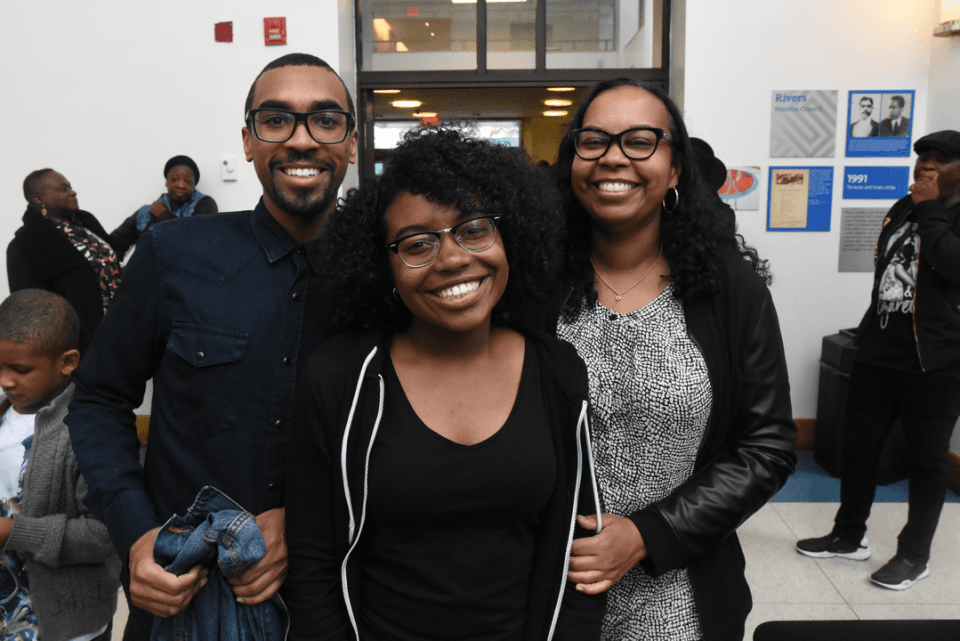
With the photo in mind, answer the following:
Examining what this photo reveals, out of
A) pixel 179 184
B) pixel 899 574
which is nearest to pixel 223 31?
pixel 179 184

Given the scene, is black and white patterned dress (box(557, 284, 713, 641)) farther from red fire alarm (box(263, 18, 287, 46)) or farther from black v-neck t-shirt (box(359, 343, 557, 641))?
red fire alarm (box(263, 18, 287, 46))

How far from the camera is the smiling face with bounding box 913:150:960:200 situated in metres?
2.71

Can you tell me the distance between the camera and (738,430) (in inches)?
50.0

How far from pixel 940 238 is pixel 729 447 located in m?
2.01

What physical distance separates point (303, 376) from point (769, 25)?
4194 mm

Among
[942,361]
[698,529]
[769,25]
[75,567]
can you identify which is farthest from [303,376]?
[769,25]

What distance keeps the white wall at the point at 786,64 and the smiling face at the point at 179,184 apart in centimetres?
304

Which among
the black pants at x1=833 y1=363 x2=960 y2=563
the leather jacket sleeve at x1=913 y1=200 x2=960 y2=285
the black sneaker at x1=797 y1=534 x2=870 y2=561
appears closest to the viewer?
the leather jacket sleeve at x1=913 y1=200 x2=960 y2=285

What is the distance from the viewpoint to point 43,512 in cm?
150

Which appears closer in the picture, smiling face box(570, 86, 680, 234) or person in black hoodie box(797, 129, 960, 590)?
smiling face box(570, 86, 680, 234)

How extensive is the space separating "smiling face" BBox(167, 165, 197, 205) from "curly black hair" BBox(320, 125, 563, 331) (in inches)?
135

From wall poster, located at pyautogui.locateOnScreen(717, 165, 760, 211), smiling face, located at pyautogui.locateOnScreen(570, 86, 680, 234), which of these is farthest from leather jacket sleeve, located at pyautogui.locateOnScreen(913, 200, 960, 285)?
smiling face, located at pyautogui.locateOnScreen(570, 86, 680, 234)

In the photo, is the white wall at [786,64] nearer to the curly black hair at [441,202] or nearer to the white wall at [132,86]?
the white wall at [132,86]

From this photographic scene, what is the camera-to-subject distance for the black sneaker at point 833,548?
310 cm
